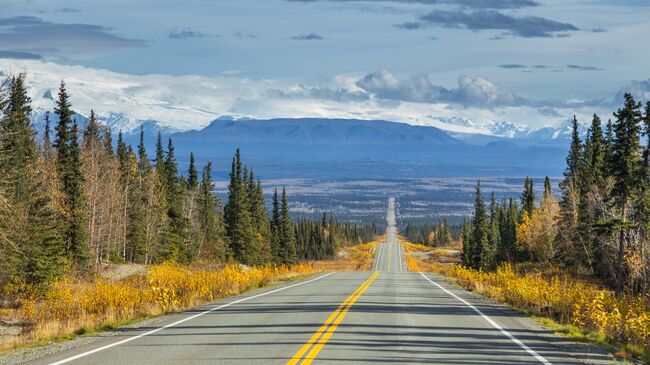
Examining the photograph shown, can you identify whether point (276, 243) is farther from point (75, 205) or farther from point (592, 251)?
point (75, 205)

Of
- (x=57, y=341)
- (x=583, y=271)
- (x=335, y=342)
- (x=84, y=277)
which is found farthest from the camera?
(x=583, y=271)

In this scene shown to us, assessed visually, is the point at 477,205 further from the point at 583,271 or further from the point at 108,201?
the point at 108,201

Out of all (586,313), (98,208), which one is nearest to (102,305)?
(586,313)

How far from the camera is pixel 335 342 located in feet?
50.7

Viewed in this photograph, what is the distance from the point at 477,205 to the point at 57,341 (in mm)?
77959

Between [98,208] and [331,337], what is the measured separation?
54.5m

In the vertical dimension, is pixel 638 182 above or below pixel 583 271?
above

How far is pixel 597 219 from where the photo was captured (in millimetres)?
55562

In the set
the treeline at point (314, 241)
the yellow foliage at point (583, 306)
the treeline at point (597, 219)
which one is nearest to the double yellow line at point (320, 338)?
the yellow foliage at point (583, 306)

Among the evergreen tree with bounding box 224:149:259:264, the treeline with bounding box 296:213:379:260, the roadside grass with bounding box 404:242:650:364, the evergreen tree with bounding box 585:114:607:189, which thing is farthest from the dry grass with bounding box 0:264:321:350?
the treeline with bounding box 296:213:379:260

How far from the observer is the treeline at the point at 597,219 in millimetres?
40278

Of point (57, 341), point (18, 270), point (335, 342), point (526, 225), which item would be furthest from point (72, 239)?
point (526, 225)

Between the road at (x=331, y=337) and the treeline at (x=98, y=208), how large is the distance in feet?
30.2

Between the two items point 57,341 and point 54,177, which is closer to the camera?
point 57,341
